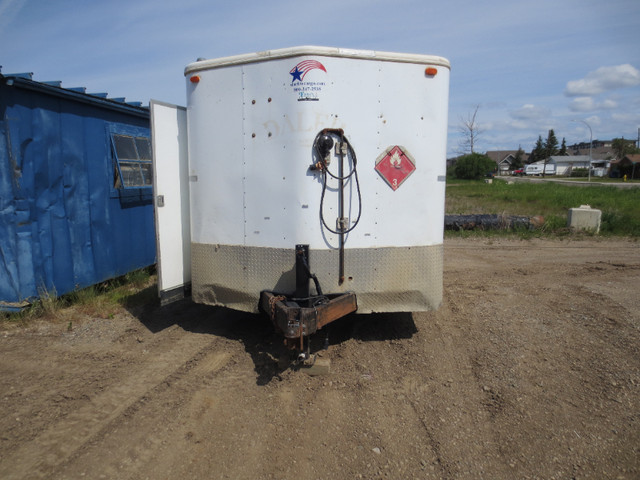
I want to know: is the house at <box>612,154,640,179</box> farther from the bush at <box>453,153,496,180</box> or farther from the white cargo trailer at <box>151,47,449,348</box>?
the white cargo trailer at <box>151,47,449,348</box>

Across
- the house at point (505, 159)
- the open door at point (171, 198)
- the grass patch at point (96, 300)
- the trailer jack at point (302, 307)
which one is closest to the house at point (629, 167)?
the house at point (505, 159)

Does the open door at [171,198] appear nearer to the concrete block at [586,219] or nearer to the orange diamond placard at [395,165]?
the orange diamond placard at [395,165]

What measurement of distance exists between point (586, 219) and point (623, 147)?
94.7m

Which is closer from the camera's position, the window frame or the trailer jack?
the trailer jack

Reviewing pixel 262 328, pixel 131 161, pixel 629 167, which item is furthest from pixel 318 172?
pixel 629 167

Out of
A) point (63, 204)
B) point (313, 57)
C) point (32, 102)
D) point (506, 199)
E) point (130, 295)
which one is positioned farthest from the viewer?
point (506, 199)

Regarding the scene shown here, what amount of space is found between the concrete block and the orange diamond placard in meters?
10.4

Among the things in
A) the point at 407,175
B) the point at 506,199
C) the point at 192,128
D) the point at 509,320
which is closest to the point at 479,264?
the point at 509,320

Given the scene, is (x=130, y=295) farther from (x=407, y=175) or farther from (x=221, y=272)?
(x=407, y=175)

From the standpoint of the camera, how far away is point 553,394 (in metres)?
3.98

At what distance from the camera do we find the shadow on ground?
4672mm

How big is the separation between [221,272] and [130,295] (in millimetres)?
2471

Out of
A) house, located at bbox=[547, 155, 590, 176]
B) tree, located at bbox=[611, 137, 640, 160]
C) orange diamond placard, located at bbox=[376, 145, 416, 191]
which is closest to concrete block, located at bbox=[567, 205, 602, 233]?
orange diamond placard, located at bbox=[376, 145, 416, 191]

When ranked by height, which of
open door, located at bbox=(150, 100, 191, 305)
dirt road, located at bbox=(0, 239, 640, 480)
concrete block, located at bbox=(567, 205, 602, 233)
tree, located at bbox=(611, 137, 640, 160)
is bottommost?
dirt road, located at bbox=(0, 239, 640, 480)
